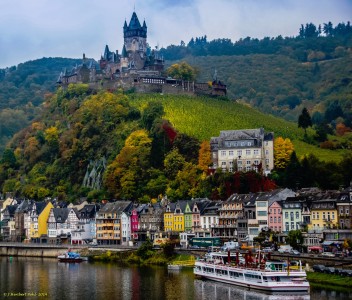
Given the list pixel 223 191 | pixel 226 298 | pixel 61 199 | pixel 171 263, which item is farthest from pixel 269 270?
pixel 61 199

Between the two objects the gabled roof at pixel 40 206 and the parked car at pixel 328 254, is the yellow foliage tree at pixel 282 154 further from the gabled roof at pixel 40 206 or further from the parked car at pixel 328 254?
the parked car at pixel 328 254

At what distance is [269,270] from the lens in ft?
220

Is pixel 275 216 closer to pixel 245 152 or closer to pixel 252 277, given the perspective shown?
pixel 245 152

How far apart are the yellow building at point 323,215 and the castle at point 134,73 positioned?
6917cm

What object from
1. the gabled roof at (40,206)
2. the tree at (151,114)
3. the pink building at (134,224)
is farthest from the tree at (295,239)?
the tree at (151,114)

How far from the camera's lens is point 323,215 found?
8831 cm

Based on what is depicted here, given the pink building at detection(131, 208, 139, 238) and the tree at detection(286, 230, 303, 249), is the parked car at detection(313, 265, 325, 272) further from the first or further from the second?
the pink building at detection(131, 208, 139, 238)

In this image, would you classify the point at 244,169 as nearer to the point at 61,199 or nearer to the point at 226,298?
the point at 61,199

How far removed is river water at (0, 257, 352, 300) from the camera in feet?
217

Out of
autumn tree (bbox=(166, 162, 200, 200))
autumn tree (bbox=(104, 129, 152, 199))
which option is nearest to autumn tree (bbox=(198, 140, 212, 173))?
autumn tree (bbox=(166, 162, 200, 200))

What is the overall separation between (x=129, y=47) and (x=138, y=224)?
72725 mm

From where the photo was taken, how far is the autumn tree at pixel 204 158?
114812 millimetres

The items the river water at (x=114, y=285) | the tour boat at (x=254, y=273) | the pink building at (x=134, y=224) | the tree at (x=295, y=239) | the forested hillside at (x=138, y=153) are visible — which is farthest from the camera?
the pink building at (x=134, y=224)

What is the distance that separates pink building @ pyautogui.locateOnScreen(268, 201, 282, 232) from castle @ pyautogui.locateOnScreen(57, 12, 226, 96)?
6424 cm
